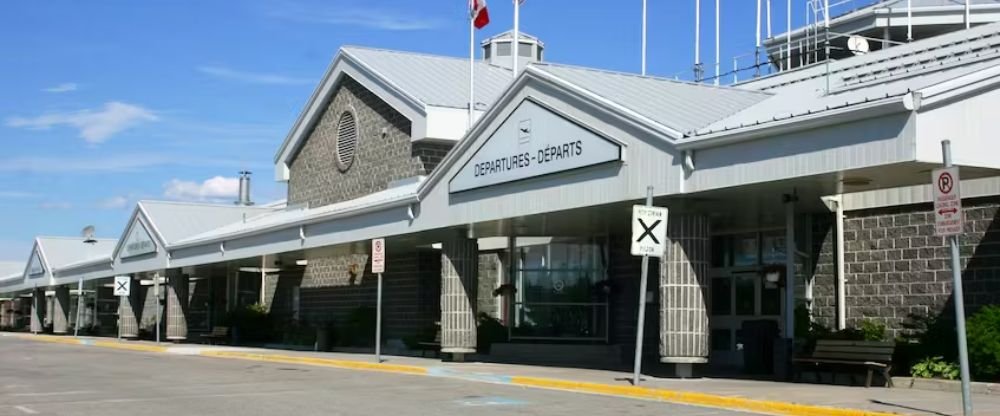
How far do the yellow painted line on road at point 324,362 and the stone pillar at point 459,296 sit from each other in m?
1.97

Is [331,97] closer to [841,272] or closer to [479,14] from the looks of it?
[479,14]

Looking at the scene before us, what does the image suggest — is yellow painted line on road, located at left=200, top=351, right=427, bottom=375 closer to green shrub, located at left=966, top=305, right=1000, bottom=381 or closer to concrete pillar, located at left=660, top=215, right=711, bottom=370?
concrete pillar, located at left=660, top=215, right=711, bottom=370

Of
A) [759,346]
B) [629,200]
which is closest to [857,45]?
[759,346]

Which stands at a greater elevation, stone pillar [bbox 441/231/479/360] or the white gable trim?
the white gable trim

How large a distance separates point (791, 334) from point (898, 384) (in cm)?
264

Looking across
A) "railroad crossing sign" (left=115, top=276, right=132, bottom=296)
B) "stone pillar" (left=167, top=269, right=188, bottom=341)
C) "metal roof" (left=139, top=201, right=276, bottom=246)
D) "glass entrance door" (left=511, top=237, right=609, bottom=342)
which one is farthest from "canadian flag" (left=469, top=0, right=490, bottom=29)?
"railroad crossing sign" (left=115, top=276, right=132, bottom=296)

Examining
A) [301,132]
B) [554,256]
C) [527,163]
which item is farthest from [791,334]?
[301,132]

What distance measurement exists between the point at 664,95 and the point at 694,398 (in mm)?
7524

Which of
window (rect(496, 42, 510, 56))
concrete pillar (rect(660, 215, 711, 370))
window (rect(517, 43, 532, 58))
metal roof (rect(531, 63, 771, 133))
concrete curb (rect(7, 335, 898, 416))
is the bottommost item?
concrete curb (rect(7, 335, 898, 416))

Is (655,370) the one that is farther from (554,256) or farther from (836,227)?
(554,256)

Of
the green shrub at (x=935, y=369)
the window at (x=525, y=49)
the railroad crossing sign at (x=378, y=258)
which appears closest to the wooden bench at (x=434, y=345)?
the railroad crossing sign at (x=378, y=258)

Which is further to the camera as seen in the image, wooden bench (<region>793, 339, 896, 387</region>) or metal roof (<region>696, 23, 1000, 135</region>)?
wooden bench (<region>793, 339, 896, 387</region>)

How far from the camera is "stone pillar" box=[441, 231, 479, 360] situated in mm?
27188

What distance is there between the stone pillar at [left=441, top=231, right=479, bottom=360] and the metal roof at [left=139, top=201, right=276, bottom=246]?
21292mm
